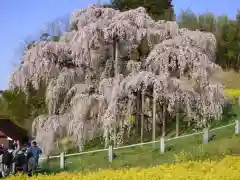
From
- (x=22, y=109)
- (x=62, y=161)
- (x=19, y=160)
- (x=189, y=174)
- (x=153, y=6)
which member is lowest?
(x=62, y=161)

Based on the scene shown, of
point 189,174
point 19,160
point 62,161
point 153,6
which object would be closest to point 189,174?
point 189,174

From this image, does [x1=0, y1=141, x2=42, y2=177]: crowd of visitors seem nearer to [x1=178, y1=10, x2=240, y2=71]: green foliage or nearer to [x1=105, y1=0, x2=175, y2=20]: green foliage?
[x1=105, y1=0, x2=175, y2=20]: green foliage

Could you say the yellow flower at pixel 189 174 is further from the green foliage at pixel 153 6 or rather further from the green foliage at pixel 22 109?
the green foliage at pixel 153 6

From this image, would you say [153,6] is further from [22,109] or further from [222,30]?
[22,109]

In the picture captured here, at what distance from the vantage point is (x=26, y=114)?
138ft

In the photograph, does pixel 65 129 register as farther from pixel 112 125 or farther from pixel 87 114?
pixel 112 125

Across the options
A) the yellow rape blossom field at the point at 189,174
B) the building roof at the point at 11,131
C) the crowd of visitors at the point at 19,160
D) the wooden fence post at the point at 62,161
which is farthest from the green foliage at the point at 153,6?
the yellow rape blossom field at the point at 189,174

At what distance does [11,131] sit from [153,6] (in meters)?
20.3

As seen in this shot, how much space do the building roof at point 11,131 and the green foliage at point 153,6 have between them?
13879 millimetres

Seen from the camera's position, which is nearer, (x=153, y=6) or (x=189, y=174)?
(x=189, y=174)

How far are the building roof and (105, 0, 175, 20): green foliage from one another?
13879 mm

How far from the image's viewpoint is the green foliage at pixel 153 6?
45281 millimetres

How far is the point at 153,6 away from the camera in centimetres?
4909

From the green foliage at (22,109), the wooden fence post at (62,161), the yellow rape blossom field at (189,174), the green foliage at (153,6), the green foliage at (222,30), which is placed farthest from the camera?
the green foliage at (222,30)
